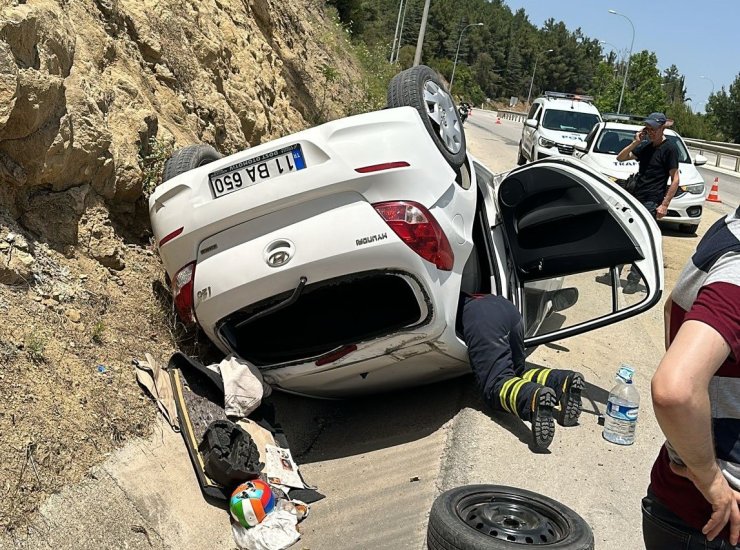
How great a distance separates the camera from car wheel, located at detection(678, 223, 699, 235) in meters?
13.2

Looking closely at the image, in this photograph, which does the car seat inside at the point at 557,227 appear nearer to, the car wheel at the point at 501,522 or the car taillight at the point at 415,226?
the car taillight at the point at 415,226

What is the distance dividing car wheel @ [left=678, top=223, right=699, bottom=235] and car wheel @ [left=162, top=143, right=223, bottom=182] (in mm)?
9914

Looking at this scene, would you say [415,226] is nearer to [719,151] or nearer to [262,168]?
[262,168]

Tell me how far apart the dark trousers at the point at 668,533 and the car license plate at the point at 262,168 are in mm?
2685

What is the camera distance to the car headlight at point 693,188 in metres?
12.8

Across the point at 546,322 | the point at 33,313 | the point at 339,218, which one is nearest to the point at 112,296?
the point at 33,313

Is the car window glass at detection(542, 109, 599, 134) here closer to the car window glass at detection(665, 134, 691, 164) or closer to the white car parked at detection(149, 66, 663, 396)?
the car window glass at detection(665, 134, 691, 164)

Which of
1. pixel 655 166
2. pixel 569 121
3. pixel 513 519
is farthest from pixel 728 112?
pixel 513 519

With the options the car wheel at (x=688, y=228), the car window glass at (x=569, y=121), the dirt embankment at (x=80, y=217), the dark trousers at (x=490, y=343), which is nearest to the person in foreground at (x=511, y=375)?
the dark trousers at (x=490, y=343)

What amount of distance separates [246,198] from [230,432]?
1.27 m

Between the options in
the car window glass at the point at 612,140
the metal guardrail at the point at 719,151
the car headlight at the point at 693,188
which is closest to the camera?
the car headlight at the point at 693,188

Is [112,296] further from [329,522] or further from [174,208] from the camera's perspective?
[329,522]

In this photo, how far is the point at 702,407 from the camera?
73.5 inches

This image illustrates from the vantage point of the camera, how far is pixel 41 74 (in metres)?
4.76
